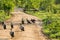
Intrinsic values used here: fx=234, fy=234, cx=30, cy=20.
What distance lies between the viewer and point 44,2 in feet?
264

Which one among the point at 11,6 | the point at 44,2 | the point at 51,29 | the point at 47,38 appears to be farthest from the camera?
the point at 44,2

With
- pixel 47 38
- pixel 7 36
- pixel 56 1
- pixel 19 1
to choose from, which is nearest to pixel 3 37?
pixel 7 36

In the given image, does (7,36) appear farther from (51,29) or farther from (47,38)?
(51,29)

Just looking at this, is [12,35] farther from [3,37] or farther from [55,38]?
[55,38]

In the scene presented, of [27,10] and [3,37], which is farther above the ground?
[3,37]

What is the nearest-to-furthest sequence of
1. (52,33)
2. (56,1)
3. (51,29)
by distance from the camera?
(52,33), (51,29), (56,1)

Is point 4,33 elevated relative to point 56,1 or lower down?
elevated

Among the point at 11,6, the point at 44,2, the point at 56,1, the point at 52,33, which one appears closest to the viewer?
the point at 52,33

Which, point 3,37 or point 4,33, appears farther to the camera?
point 4,33

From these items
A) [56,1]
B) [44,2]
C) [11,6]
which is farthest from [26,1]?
[56,1]

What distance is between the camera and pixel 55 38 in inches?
1120

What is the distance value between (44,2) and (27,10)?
9.38 m

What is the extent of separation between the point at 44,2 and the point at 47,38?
5308 centimetres

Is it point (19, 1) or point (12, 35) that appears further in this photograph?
point (19, 1)
